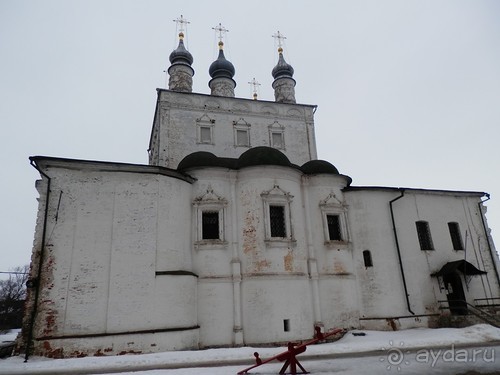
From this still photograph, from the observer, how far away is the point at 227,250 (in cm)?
1458

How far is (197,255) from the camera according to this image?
14320mm

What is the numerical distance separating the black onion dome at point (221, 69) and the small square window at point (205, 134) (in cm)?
458

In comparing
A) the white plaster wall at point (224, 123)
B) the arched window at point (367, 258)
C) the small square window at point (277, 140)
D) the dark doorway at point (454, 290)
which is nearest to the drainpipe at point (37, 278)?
the white plaster wall at point (224, 123)

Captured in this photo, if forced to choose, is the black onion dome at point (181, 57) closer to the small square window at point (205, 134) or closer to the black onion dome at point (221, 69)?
the black onion dome at point (221, 69)

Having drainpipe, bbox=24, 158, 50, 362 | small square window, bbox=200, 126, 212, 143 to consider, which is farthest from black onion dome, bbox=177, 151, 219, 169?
drainpipe, bbox=24, 158, 50, 362

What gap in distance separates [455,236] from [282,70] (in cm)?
1458

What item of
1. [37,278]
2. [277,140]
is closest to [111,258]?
[37,278]

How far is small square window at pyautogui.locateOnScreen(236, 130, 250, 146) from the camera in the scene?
2045 centimetres

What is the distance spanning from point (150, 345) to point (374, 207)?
11.4 metres

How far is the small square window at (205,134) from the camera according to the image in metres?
19.9

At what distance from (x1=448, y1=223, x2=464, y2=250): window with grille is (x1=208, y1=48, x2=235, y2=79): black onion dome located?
50.1ft

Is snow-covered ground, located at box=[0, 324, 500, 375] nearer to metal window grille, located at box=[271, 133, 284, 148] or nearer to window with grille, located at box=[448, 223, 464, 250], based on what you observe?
window with grille, located at box=[448, 223, 464, 250]

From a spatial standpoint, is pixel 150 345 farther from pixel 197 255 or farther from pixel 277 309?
pixel 277 309

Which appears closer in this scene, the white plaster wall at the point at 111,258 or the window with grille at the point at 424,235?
the white plaster wall at the point at 111,258
